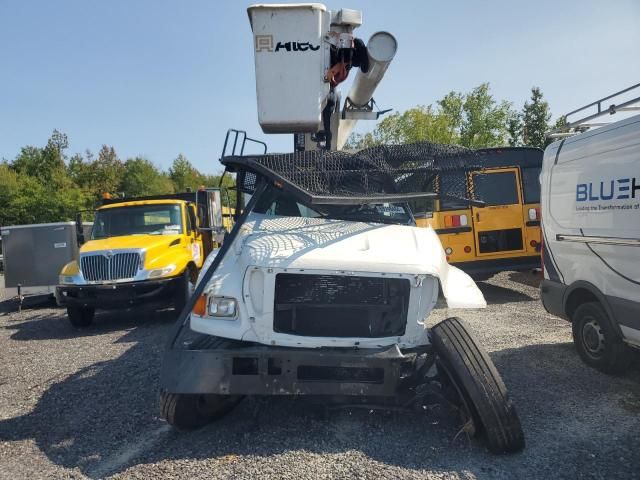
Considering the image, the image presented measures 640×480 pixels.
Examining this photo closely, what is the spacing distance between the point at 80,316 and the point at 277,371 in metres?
6.28

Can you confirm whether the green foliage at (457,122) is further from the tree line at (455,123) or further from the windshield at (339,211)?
the windshield at (339,211)

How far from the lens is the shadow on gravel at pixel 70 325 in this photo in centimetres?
787

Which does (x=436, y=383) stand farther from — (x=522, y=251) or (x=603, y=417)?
(x=522, y=251)

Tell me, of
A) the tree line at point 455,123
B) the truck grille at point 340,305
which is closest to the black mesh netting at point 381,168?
the truck grille at point 340,305

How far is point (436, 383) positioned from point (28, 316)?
9.53 meters

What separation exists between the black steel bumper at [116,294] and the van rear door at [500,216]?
586 centimetres

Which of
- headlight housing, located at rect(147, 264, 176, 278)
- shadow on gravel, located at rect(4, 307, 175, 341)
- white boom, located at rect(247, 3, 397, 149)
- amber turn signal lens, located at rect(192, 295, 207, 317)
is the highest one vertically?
white boom, located at rect(247, 3, 397, 149)

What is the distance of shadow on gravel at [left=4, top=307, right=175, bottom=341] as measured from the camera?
25.8ft

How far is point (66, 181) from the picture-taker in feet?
121

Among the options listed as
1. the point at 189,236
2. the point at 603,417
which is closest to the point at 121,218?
the point at 189,236

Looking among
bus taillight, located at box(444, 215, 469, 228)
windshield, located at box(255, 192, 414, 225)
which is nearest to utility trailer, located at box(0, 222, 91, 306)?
windshield, located at box(255, 192, 414, 225)

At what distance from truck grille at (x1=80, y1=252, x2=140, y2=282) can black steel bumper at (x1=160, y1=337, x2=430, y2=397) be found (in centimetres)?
507

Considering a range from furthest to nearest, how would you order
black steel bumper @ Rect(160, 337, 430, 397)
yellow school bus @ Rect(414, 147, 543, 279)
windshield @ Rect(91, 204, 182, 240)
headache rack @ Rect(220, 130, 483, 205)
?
yellow school bus @ Rect(414, 147, 543, 279)
windshield @ Rect(91, 204, 182, 240)
headache rack @ Rect(220, 130, 483, 205)
black steel bumper @ Rect(160, 337, 430, 397)

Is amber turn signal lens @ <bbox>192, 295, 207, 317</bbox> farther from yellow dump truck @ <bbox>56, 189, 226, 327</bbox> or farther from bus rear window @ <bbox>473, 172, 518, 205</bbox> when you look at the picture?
bus rear window @ <bbox>473, 172, 518, 205</bbox>
